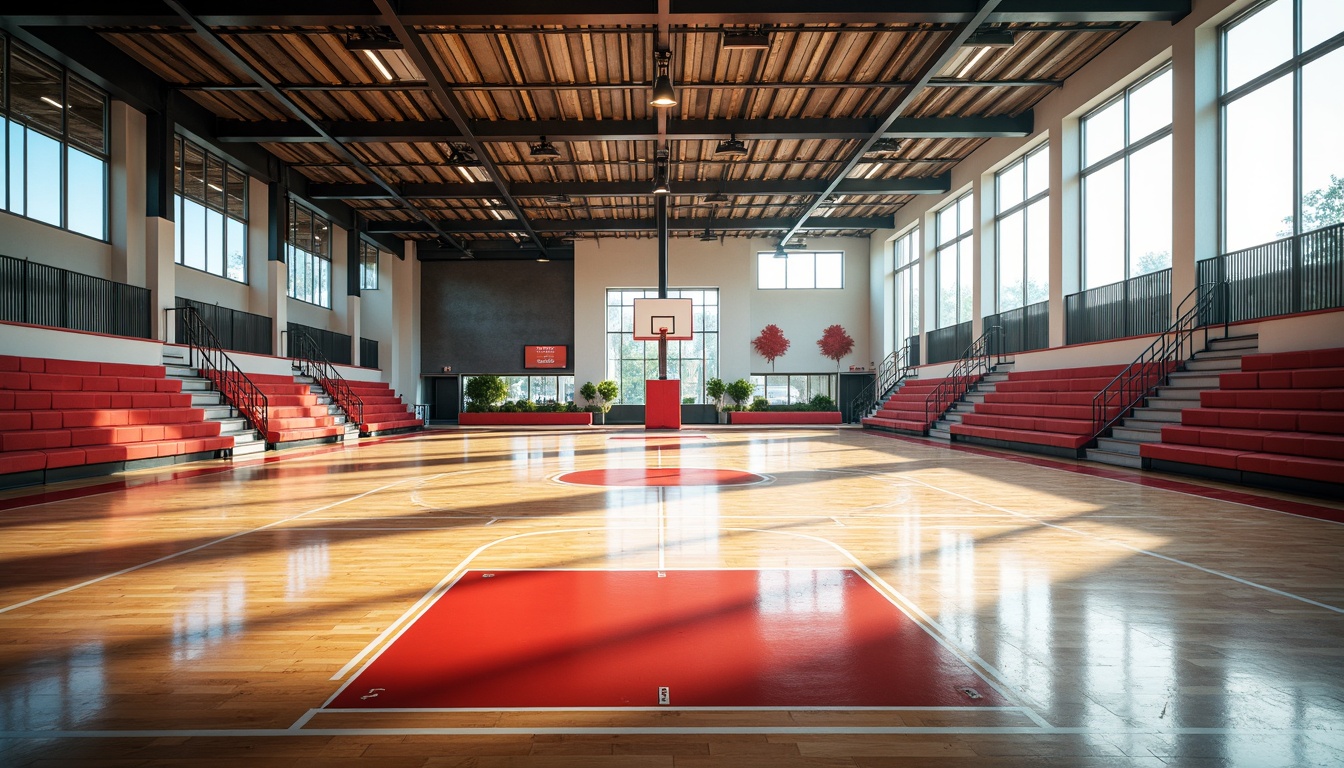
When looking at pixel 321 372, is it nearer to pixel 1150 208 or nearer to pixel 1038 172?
pixel 1038 172

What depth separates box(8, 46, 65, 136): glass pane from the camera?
10633mm

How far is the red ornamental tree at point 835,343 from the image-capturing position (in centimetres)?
2587

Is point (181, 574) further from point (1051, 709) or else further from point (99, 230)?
point (99, 230)

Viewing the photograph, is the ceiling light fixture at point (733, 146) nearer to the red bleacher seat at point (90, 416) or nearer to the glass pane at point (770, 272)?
the red bleacher seat at point (90, 416)

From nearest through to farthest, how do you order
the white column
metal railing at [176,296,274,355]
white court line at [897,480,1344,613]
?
white court line at [897,480,1344,613], the white column, metal railing at [176,296,274,355]

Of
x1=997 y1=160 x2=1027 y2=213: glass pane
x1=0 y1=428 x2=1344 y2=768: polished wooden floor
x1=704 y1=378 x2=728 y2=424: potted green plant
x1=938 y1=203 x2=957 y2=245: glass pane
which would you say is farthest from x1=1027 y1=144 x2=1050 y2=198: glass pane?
x1=704 y1=378 x2=728 y2=424: potted green plant

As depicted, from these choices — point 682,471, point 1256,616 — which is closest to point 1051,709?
point 1256,616

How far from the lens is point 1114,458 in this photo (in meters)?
10.1

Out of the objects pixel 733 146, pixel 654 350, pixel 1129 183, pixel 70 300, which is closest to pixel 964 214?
pixel 1129 183

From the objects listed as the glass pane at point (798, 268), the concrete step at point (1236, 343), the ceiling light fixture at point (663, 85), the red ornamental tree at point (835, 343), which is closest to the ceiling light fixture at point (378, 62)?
the ceiling light fixture at point (663, 85)

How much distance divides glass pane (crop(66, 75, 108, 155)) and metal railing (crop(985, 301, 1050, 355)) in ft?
60.1

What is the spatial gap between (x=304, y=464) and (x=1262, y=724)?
11.5 metres

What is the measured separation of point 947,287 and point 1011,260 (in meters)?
3.85

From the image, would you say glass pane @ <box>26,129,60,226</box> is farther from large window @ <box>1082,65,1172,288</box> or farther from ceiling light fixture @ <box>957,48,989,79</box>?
large window @ <box>1082,65,1172,288</box>
